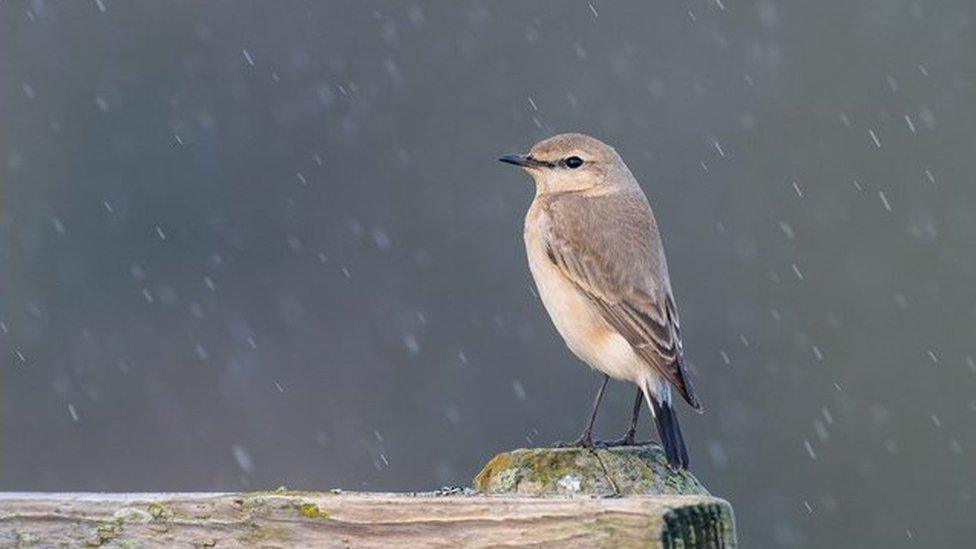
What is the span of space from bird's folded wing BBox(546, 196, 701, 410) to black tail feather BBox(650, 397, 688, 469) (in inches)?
6.2

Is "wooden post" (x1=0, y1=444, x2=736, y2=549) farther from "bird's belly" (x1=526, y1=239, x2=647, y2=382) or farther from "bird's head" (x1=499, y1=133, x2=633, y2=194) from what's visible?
"bird's head" (x1=499, y1=133, x2=633, y2=194)

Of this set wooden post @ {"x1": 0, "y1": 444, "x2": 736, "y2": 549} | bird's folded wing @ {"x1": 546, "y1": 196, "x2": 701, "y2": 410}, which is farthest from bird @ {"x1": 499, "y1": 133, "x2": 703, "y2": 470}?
wooden post @ {"x1": 0, "y1": 444, "x2": 736, "y2": 549}

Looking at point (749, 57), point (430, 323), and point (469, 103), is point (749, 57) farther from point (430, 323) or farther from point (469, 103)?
point (430, 323)

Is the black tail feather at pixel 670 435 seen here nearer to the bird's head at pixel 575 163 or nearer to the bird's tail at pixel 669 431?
the bird's tail at pixel 669 431

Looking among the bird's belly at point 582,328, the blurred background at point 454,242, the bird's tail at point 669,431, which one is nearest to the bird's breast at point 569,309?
the bird's belly at point 582,328

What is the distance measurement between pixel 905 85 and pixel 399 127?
15.9 feet

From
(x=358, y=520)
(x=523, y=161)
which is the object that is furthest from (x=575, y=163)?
(x=358, y=520)

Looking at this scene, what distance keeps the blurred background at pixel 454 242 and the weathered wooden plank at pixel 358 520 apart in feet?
31.0

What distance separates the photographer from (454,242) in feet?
62.7

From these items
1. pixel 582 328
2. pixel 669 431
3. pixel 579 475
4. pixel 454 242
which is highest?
pixel 579 475

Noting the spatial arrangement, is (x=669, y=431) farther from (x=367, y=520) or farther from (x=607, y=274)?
(x=367, y=520)

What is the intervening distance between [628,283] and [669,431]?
1150 millimetres

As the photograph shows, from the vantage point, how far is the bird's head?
5738 millimetres

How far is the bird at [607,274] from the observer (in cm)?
522
